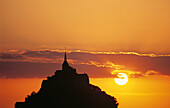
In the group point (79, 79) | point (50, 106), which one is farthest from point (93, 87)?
point (50, 106)

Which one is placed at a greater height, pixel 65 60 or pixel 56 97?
pixel 65 60

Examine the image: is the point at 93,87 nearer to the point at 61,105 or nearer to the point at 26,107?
the point at 61,105

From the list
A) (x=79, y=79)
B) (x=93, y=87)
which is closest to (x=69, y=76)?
(x=79, y=79)

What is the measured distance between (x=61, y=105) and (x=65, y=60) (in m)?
18.6

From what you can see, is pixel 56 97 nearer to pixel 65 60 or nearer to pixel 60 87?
pixel 60 87

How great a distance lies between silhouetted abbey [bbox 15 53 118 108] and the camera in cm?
15662

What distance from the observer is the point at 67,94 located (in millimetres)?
159875

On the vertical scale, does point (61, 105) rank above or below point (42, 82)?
below

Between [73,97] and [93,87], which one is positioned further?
[93,87]

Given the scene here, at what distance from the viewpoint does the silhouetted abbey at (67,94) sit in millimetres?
156625

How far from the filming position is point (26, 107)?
155625mm

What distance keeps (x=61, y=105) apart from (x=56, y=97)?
3878 mm

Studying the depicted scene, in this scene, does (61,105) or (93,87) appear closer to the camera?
(61,105)

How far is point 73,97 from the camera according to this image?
158 meters
